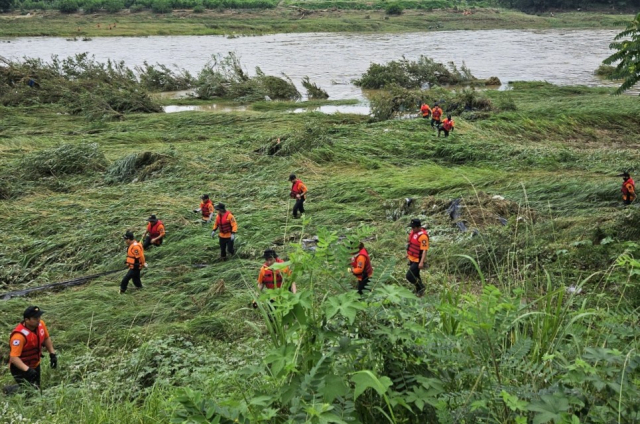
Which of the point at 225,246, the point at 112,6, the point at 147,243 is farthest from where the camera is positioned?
the point at 112,6

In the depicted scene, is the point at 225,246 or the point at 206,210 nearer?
the point at 225,246

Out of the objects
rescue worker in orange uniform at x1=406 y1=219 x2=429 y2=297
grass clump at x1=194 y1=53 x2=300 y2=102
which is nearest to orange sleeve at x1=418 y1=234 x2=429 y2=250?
rescue worker in orange uniform at x1=406 y1=219 x2=429 y2=297

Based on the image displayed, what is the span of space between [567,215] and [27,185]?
12760mm

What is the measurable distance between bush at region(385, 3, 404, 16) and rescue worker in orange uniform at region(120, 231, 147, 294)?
64.8 meters

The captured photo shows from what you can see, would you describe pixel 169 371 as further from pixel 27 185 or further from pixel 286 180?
pixel 27 185

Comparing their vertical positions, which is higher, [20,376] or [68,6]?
[68,6]

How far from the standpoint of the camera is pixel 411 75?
3155 cm

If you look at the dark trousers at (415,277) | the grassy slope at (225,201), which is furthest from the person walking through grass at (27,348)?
the dark trousers at (415,277)

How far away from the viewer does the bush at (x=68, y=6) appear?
63906mm

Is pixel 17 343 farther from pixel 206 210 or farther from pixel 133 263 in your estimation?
pixel 206 210

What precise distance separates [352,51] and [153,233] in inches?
1444

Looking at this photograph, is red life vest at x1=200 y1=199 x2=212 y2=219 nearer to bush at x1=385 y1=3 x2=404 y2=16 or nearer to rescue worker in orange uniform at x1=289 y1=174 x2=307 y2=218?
rescue worker in orange uniform at x1=289 y1=174 x2=307 y2=218

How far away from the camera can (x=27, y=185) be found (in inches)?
562

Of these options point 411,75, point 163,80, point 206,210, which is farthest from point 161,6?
point 206,210
